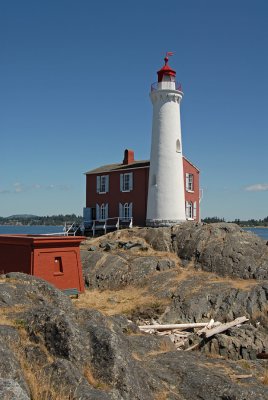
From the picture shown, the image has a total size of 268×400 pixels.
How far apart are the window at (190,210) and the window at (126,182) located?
562 cm

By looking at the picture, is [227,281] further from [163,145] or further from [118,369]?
[118,369]

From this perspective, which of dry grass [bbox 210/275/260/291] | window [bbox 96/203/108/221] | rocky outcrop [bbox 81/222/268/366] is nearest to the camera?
rocky outcrop [bbox 81/222/268/366]

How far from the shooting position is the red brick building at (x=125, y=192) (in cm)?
3984

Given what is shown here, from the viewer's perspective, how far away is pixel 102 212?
42.7 meters

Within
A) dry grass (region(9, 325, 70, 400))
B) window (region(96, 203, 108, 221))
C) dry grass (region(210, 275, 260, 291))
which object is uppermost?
window (region(96, 203, 108, 221))

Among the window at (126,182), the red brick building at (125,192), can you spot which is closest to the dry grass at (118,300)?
the red brick building at (125,192)

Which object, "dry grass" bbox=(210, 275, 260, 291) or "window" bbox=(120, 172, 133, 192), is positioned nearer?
"dry grass" bbox=(210, 275, 260, 291)

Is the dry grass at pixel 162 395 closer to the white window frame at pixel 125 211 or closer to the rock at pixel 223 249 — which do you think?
the rock at pixel 223 249

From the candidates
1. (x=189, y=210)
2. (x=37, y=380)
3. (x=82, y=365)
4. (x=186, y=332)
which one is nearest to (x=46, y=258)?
(x=186, y=332)

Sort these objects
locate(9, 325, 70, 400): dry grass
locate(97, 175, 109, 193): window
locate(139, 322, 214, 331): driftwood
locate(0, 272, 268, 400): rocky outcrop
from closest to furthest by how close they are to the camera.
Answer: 1. locate(9, 325, 70, 400): dry grass
2. locate(0, 272, 268, 400): rocky outcrop
3. locate(139, 322, 214, 331): driftwood
4. locate(97, 175, 109, 193): window

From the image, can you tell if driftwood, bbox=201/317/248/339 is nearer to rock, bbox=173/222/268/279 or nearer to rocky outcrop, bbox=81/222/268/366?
rocky outcrop, bbox=81/222/268/366

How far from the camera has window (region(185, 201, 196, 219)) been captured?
40688mm

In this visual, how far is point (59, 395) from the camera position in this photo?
26.0ft

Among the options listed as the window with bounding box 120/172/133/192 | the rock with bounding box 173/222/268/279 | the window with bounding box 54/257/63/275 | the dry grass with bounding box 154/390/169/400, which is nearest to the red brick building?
the window with bounding box 120/172/133/192
